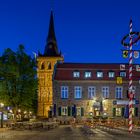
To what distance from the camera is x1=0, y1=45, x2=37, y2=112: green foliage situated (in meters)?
71.5

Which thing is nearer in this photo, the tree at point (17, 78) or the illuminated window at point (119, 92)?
the tree at point (17, 78)

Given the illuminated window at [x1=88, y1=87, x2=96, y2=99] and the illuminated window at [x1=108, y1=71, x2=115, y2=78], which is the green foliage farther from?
the illuminated window at [x1=108, y1=71, x2=115, y2=78]

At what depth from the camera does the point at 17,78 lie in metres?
A: 73.4

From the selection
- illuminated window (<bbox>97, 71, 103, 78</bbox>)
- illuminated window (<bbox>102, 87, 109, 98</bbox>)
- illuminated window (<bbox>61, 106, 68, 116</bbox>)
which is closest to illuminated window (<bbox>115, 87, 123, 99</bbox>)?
illuminated window (<bbox>102, 87, 109, 98</bbox>)

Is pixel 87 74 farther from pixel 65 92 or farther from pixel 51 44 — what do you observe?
pixel 51 44

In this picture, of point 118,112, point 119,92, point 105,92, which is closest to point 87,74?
point 105,92

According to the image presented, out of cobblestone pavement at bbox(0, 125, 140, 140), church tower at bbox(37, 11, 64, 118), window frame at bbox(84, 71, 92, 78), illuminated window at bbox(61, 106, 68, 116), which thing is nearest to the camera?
cobblestone pavement at bbox(0, 125, 140, 140)

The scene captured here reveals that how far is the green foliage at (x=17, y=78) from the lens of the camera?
71500mm

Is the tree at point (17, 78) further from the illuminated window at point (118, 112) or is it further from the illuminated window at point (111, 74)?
the illuminated window at point (111, 74)

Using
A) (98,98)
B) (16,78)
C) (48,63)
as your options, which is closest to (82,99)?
(98,98)

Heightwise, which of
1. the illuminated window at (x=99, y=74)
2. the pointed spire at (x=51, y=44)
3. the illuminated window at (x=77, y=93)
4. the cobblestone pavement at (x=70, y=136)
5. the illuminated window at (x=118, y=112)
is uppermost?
the pointed spire at (x=51, y=44)

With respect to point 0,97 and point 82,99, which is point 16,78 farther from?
point 82,99

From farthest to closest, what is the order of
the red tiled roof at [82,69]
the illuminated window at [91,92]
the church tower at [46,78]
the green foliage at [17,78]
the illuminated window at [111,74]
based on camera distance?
the church tower at [46,78] → the illuminated window at [111,74] → the red tiled roof at [82,69] → the illuminated window at [91,92] → the green foliage at [17,78]

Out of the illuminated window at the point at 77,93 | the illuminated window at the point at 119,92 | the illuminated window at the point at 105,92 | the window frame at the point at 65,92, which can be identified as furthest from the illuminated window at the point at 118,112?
the window frame at the point at 65,92
